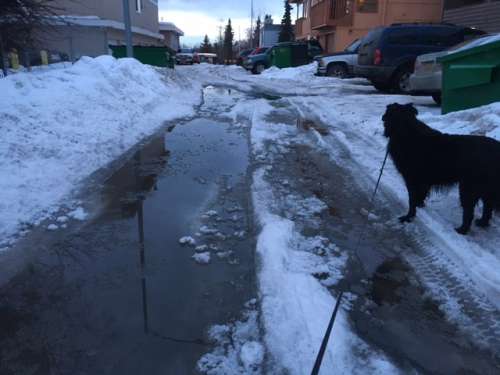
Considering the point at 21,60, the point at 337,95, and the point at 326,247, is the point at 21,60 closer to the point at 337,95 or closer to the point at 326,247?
the point at 337,95

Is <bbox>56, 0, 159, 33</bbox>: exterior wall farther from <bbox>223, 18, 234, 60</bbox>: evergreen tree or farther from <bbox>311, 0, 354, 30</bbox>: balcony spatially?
<bbox>223, 18, 234, 60</bbox>: evergreen tree

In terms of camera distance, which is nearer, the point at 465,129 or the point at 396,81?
the point at 465,129

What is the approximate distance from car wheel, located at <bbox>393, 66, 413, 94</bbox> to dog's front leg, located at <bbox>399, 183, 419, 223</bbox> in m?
10.4

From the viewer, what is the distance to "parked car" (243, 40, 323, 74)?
30.3m

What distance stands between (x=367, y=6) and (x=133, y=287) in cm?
2758

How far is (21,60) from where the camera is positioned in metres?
18.7

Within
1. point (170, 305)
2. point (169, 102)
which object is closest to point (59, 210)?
point (170, 305)

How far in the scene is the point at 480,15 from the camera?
1658 centimetres

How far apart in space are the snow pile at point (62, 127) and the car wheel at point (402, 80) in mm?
6984

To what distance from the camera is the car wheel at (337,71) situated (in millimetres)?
21438

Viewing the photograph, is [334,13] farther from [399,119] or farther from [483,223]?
[483,223]

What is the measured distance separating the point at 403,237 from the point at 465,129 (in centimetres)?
362

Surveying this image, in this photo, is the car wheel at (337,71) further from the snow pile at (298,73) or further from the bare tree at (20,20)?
the bare tree at (20,20)

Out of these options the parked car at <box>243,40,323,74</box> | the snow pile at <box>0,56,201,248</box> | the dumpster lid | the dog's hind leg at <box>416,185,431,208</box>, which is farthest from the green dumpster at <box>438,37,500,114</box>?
the parked car at <box>243,40,323,74</box>
